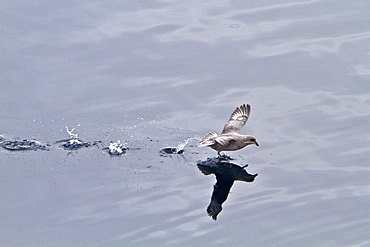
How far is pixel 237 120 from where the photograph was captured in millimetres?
16031

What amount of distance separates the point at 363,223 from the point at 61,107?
8124 millimetres

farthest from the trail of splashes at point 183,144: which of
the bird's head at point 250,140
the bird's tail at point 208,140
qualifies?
the bird's head at point 250,140

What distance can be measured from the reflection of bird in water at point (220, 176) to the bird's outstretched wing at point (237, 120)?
89 cm

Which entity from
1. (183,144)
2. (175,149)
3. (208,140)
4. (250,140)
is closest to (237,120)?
(250,140)

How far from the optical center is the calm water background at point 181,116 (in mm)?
12672

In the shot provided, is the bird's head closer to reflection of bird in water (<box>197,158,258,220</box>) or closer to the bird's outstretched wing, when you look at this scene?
reflection of bird in water (<box>197,158,258,220</box>)

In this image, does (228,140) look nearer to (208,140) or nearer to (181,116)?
(208,140)

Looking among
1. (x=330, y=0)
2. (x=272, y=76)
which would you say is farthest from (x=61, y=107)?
(x=330, y=0)

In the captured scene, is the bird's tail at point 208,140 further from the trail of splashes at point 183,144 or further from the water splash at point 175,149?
the water splash at point 175,149

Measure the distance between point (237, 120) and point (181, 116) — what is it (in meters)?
1.47

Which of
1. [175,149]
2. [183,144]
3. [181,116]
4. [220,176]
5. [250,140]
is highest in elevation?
[181,116]

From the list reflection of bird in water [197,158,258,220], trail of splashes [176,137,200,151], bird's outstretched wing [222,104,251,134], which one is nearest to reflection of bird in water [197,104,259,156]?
bird's outstretched wing [222,104,251,134]

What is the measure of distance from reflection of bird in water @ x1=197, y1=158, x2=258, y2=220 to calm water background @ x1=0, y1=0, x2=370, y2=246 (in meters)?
0.18

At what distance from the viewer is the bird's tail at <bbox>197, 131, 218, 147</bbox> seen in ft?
46.8
